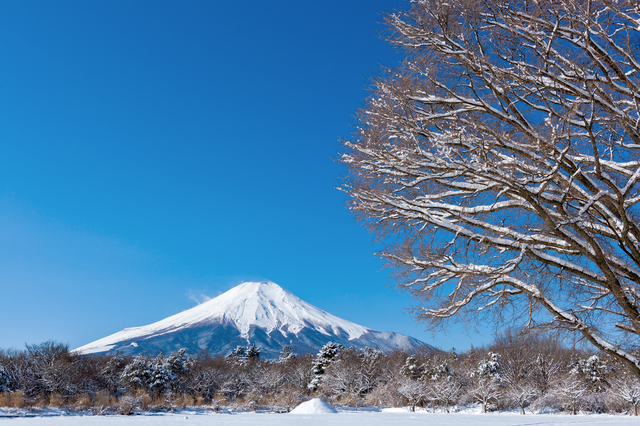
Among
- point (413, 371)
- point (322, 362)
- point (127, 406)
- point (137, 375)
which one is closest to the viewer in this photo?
point (127, 406)

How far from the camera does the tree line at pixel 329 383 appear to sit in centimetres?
2884

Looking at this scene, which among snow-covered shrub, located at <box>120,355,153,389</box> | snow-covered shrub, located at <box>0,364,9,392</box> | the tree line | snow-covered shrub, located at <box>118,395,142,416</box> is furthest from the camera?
snow-covered shrub, located at <box>120,355,153,389</box>

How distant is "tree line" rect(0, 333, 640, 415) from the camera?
94.6 feet

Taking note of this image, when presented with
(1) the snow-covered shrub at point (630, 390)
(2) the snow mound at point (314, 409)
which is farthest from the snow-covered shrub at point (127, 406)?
(1) the snow-covered shrub at point (630, 390)

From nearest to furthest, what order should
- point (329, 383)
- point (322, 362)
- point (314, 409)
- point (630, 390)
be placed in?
1. point (314, 409)
2. point (630, 390)
3. point (329, 383)
4. point (322, 362)

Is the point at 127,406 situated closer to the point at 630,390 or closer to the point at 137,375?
the point at 137,375

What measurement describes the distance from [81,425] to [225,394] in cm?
3204

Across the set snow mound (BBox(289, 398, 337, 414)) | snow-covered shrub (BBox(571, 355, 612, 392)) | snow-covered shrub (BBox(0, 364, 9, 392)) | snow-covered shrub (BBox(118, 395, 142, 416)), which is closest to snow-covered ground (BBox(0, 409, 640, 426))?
snow mound (BBox(289, 398, 337, 414))

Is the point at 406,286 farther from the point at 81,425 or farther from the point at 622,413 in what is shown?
the point at 622,413

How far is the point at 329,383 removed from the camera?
4762 centimetres

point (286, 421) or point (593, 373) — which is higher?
point (593, 373)

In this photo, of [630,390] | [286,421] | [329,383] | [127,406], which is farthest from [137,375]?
[630,390]

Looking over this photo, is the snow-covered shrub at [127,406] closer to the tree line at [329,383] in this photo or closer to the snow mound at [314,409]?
the tree line at [329,383]

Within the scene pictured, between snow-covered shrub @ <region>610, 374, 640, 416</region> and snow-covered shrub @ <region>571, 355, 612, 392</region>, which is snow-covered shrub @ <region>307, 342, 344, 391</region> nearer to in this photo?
snow-covered shrub @ <region>571, 355, 612, 392</region>
